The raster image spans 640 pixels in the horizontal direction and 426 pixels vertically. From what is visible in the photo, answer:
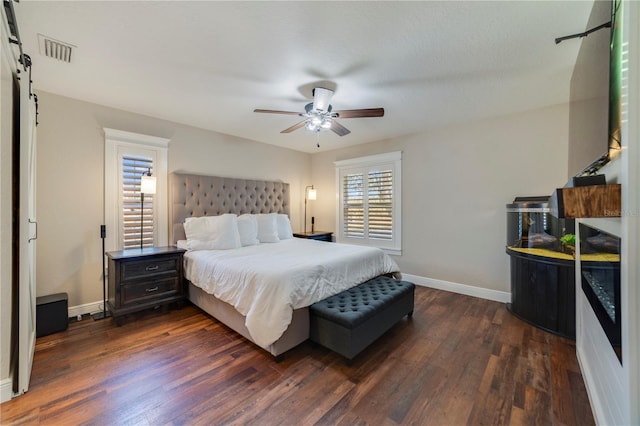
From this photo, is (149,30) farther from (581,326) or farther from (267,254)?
(581,326)

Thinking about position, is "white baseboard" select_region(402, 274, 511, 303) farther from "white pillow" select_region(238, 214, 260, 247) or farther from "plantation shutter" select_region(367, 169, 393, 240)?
"white pillow" select_region(238, 214, 260, 247)

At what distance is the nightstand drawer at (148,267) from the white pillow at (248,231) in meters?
0.91

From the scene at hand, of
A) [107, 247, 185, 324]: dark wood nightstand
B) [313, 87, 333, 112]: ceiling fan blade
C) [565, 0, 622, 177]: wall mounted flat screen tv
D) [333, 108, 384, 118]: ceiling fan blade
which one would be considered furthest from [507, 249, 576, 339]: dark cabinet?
[107, 247, 185, 324]: dark wood nightstand

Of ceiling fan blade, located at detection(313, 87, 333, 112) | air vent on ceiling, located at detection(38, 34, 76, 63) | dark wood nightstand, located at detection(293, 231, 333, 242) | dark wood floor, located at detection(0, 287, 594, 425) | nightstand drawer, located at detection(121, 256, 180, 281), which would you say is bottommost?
dark wood floor, located at detection(0, 287, 594, 425)

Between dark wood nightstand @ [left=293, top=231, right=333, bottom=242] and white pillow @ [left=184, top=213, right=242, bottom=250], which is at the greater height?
white pillow @ [left=184, top=213, right=242, bottom=250]

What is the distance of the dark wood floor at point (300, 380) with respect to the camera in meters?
1.64

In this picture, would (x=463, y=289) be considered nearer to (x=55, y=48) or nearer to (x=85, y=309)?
(x=85, y=309)

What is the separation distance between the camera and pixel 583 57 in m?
1.97

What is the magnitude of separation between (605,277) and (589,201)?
0.52m

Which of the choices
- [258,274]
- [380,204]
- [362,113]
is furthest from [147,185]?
[380,204]

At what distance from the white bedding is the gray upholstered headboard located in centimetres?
80

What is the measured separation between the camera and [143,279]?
2977mm

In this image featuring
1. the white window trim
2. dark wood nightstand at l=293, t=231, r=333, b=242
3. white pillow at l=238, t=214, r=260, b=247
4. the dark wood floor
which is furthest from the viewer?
A: dark wood nightstand at l=293, t=231, r=333, b=242

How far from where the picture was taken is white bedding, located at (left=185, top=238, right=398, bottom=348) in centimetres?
217
